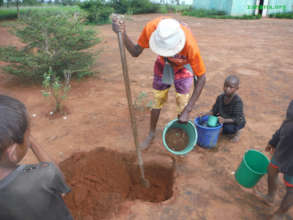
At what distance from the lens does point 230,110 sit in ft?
8.84

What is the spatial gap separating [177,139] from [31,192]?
1.90 metres

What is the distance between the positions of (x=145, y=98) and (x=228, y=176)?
2046 millimetres

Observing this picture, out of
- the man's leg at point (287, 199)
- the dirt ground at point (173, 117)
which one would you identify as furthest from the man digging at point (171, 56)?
the man's leg at point (287, 199)

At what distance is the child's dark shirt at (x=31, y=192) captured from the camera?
810 mm

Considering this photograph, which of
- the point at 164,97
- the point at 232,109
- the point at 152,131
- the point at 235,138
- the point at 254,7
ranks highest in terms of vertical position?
the point at 254,7

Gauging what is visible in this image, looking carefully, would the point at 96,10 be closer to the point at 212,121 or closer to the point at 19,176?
the point at 212,121

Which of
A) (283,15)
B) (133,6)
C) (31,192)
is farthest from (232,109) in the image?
(133,6)

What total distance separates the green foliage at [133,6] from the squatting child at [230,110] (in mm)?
16641

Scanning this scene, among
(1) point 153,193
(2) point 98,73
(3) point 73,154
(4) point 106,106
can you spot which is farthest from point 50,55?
(1) point 153,193

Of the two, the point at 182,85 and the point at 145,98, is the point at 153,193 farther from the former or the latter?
the point at 145,98

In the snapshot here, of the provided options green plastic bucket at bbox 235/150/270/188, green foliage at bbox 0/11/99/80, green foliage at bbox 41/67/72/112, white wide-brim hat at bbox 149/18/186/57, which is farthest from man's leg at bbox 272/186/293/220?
green foliage at bbox 0/11/99/80

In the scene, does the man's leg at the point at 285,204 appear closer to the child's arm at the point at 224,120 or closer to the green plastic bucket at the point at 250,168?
the green plastic bucket at the point at 250,168

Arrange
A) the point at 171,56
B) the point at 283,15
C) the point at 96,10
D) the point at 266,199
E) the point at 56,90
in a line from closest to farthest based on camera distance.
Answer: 1. the point at 266,199
2. the point at 171,56
3. the point at 56,90
4. the point at 96,10
5. the point at 283,15

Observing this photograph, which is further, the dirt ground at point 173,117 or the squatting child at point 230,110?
the squatting child at point 230,110
